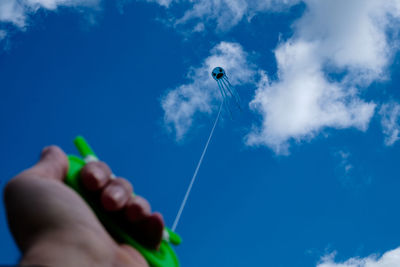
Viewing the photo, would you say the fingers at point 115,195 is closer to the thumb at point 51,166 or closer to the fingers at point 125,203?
the fingers at point 125,203

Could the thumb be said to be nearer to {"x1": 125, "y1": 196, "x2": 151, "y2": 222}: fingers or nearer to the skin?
the skin

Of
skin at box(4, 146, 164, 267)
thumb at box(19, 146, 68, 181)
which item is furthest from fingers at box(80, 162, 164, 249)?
thumb at box(19, 146, 68, 181)

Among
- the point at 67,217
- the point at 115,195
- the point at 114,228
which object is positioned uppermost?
the point at 115,195

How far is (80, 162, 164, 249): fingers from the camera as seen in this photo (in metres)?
2.04

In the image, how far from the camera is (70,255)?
57.3 inches

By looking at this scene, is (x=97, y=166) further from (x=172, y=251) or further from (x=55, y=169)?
(x=172, y=251)

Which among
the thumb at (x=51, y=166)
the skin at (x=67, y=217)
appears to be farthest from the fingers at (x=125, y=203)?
the thumb at (x=51, y=166)

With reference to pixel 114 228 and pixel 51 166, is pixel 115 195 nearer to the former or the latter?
pixel 114 228

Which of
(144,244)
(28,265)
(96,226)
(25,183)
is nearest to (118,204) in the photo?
(96,226)

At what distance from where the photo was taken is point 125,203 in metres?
2.11

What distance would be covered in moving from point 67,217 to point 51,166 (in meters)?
0.45

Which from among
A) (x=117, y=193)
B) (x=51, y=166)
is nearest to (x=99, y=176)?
(x=117, y=193)

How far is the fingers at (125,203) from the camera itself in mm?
2035

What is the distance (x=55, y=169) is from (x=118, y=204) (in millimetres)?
418
